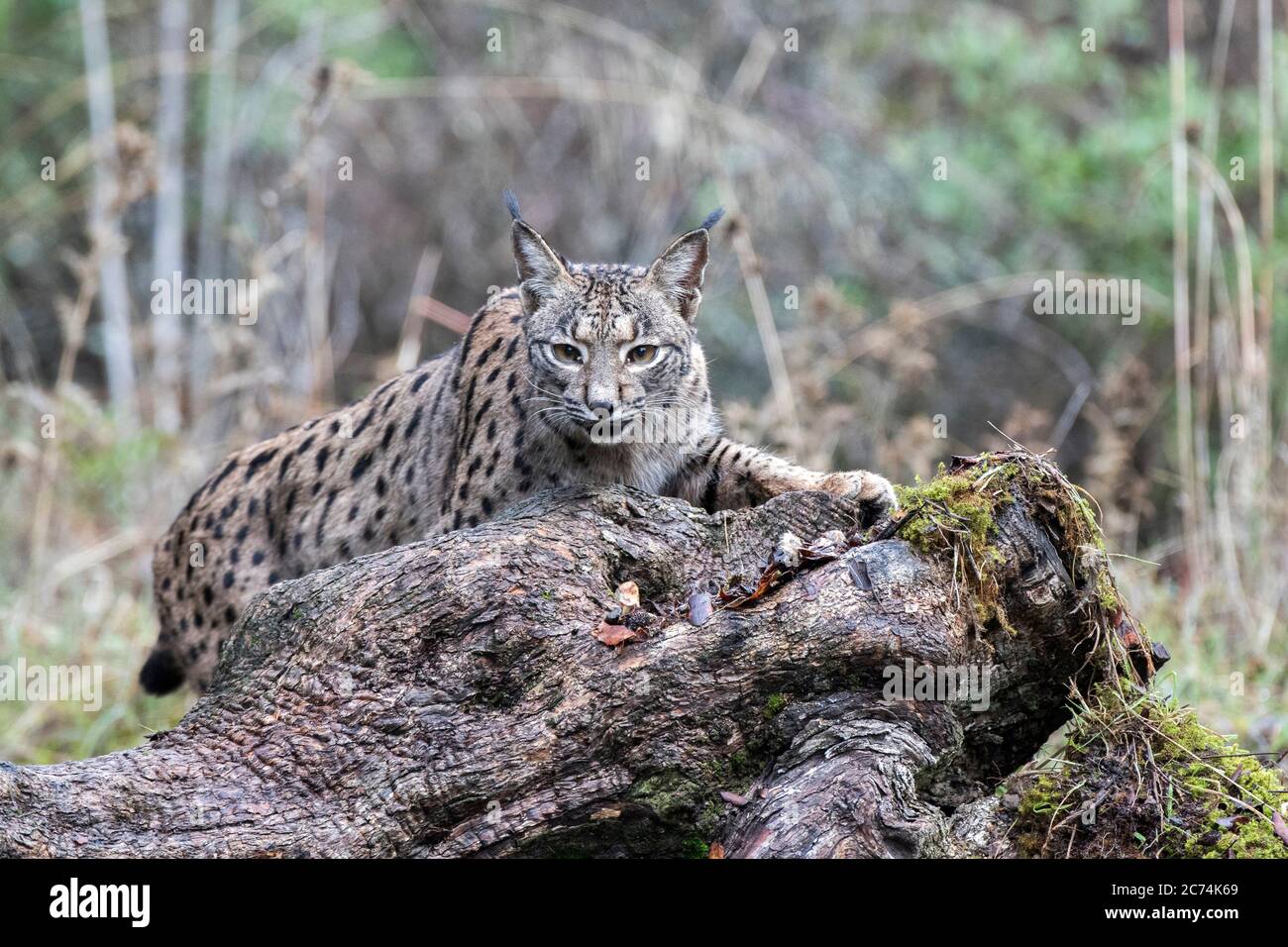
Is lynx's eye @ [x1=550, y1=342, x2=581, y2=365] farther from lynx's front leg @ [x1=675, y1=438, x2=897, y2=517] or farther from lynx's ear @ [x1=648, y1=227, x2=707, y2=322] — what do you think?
lynx's front leg @ [x1=675, y1=438, x2=897, y2=517]

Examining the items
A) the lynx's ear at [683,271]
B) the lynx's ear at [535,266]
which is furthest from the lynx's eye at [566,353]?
the lynx's ear at [683,271]

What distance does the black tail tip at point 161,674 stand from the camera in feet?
28.3

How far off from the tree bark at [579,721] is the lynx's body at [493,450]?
1153 millimetres

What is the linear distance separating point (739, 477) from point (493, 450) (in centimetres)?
134

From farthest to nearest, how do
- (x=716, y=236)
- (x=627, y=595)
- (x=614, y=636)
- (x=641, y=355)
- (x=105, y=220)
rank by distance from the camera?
(x=716, y=236)
(x=105, y=220)
(x=641, y=355)
(x=627, y=595)
(x=614, y=636)

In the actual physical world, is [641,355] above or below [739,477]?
above

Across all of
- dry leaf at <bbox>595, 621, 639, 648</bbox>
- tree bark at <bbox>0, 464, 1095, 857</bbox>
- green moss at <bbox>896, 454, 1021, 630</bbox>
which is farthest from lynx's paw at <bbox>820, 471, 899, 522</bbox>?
dry leaf at <bbox>595, 621, 639, 648</bbox>

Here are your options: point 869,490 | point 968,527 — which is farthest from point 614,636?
point 869,490

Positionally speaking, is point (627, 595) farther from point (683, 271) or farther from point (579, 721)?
point (683, 271)

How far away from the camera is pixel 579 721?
16.4 feet

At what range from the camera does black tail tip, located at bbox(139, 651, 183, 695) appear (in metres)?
8.64

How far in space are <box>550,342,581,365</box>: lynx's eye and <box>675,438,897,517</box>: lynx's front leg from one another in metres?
0.93

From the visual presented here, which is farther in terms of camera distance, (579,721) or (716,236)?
(716,236)
